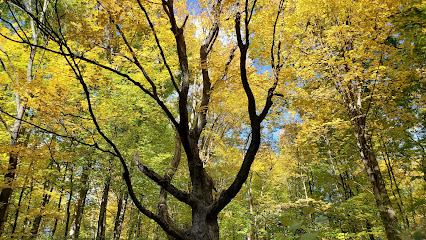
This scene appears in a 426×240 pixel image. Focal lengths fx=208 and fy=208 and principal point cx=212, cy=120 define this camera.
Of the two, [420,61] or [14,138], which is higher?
[420,61]

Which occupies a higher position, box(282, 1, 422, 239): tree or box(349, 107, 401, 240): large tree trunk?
box(282, 1, 422, 239): tree

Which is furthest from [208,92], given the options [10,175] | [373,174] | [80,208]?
[80,208]

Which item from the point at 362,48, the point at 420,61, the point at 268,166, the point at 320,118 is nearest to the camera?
the point at 420,61

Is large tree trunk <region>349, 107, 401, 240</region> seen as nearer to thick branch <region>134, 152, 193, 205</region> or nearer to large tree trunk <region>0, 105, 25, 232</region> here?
thick branch <region>134, 152, 193, 205</region>

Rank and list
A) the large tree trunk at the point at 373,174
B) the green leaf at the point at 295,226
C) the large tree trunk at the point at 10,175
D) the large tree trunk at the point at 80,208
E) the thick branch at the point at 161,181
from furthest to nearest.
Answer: the large tree trunk at the point at 80,208 → the large tree trunk at the point at 373,174 → the large tree trunk at the point at 10,175 → the thick branch at the point at 161,181 → the green leaf at the point at 295,226

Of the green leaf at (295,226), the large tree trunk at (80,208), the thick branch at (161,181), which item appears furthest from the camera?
the large tree trunk at (80,208)

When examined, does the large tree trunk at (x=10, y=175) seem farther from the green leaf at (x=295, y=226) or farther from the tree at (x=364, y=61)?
the tree at (x=364, y=61)

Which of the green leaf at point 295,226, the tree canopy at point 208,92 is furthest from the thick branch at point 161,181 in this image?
the green leaf at point 295,226

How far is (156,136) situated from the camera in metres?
9.87

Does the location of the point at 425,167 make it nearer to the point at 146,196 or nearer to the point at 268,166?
the point at 268,166

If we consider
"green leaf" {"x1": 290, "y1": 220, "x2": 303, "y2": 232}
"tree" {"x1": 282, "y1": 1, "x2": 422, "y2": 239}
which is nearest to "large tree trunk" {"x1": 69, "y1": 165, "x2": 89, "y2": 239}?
"green leaf" {"x1": 290, "y1": 220, "x2": 303, "y2": 232}

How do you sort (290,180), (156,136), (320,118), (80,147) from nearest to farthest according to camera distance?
(80,147), (320,118), (156,136), (290,180)

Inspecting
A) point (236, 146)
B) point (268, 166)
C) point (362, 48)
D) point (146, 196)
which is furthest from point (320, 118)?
point (146, 196)

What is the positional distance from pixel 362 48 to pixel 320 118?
3443mm
